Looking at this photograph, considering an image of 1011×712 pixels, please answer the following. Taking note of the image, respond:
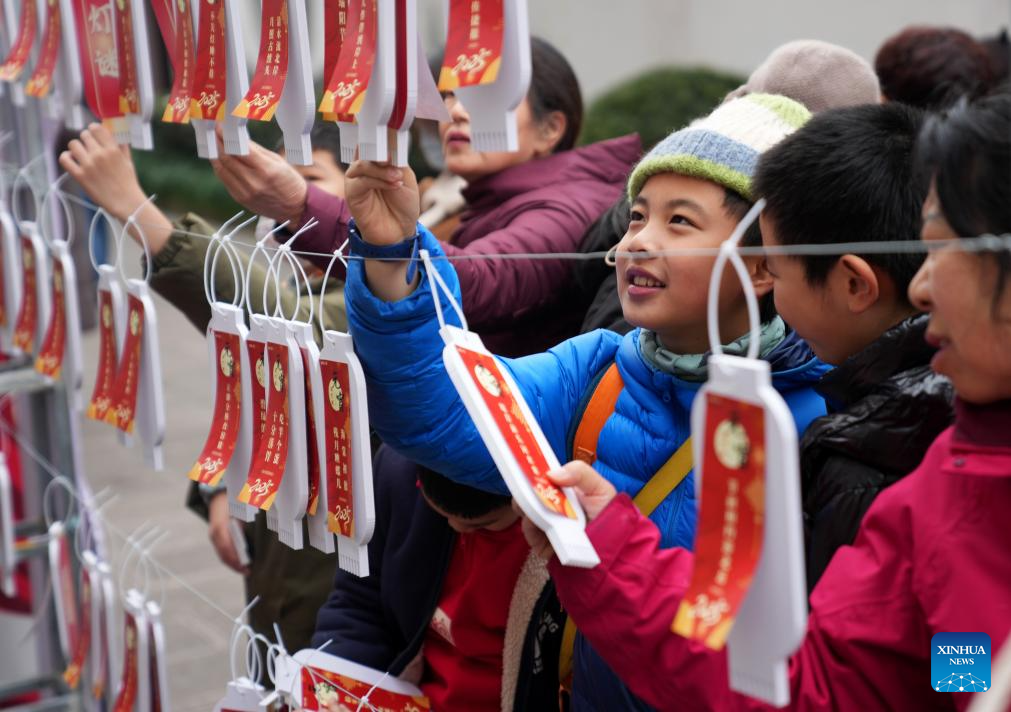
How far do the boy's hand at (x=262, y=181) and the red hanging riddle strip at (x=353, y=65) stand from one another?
39 centimetres

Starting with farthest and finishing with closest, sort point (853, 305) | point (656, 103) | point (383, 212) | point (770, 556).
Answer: point (656, 103) → point (383, 212) → point (853, 305) → point (770, 556)

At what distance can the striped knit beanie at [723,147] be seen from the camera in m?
1.41

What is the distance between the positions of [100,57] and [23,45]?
319mm

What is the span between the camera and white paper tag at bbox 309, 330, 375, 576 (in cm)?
131

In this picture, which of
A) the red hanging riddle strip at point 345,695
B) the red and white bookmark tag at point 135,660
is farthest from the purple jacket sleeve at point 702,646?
the red and white bookmark tag at point 135,660

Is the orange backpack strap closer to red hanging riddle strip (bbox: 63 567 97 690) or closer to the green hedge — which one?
red hanging riddle strip (bbox: 63 567 97 690)

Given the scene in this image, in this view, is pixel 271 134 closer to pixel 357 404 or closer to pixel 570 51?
pixel 570 51

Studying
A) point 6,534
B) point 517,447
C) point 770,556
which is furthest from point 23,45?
point 770,556

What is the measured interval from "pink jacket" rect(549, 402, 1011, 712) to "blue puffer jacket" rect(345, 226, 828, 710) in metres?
0.30

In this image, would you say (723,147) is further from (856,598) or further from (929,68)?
(929,68)

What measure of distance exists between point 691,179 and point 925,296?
0.48 metres

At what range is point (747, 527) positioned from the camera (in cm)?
91

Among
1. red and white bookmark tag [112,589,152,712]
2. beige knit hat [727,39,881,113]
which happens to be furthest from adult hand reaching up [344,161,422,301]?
red and white bookmark tag [112,589,152,712]

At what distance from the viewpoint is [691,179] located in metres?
1.43
